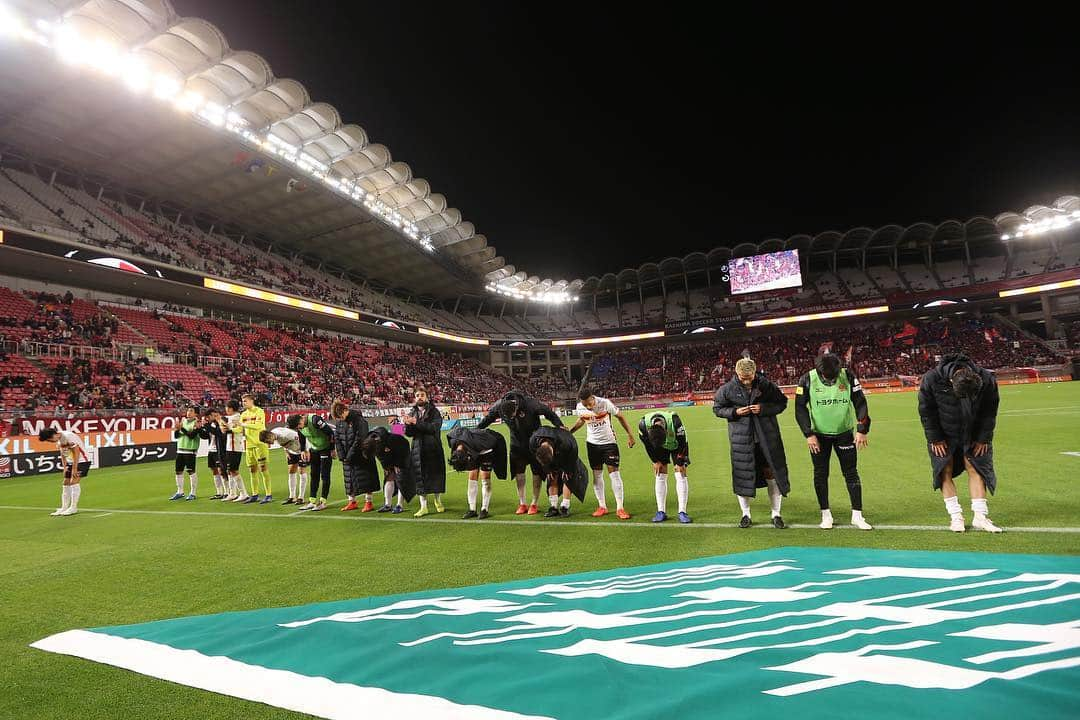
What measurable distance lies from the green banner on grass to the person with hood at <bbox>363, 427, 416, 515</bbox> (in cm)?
431

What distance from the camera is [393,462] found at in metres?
8.30

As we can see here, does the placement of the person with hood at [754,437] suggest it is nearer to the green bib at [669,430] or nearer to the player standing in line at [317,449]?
the green bib at [669,430]

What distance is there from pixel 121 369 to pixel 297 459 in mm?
20947

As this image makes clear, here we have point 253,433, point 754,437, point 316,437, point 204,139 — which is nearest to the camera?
point 754,437

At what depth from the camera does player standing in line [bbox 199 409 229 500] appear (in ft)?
36.3

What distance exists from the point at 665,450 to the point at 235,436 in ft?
31.5

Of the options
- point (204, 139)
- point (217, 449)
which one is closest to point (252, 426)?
point (217, 449)

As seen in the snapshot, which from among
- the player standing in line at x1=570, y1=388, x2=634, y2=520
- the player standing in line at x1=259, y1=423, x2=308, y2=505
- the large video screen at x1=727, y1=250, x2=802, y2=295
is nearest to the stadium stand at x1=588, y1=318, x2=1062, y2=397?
the large video screen at x1=727, y1=250, x2=802, y2=295

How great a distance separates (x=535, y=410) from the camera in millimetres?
7367

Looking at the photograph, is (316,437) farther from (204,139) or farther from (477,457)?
(204,139)

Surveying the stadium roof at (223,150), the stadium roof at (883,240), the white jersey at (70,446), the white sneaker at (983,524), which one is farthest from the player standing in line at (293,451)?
the stadium roof at (883,240)

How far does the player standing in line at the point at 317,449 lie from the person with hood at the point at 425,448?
2.19 meters

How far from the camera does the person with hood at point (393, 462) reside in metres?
8.09

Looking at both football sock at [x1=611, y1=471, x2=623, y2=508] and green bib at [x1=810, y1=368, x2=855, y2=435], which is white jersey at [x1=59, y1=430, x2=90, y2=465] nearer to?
football sock at [x1=611, y1=471, x2=623, y2=508]
